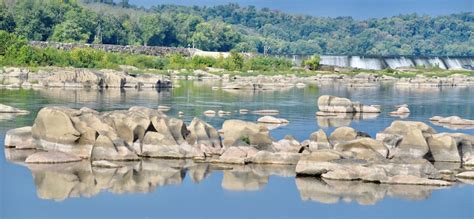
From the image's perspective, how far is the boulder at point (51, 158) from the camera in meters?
26.0

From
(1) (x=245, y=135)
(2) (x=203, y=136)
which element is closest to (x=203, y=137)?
(2) (x=203, y=136)

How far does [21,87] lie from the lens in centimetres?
5906

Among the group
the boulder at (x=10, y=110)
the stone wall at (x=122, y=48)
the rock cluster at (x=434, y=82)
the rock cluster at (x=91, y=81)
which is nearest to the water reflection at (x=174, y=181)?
the boulder at (x=10, y=110)

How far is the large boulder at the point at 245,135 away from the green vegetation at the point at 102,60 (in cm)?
5414

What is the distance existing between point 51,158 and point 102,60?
62786mm

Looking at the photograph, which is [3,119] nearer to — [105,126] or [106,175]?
[105,126]

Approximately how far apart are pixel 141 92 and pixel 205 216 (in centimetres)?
3818

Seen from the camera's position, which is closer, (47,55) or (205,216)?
(205,216)

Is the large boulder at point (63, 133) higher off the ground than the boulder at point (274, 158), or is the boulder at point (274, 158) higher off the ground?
the large boulder at point (63, 133)

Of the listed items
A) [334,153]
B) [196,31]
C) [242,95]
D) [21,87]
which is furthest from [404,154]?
[196,31]

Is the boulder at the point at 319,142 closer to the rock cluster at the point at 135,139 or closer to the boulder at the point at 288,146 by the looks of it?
the boulder at the point at 288,146

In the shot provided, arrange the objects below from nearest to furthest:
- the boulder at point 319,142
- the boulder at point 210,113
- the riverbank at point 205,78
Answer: the boulder at point 319,142 < the boulder at point 210,113 < the riverbank at point 205,78

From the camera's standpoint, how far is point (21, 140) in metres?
28.2

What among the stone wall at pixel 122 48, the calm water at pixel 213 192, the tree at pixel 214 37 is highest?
the tree at pixel 214 37
